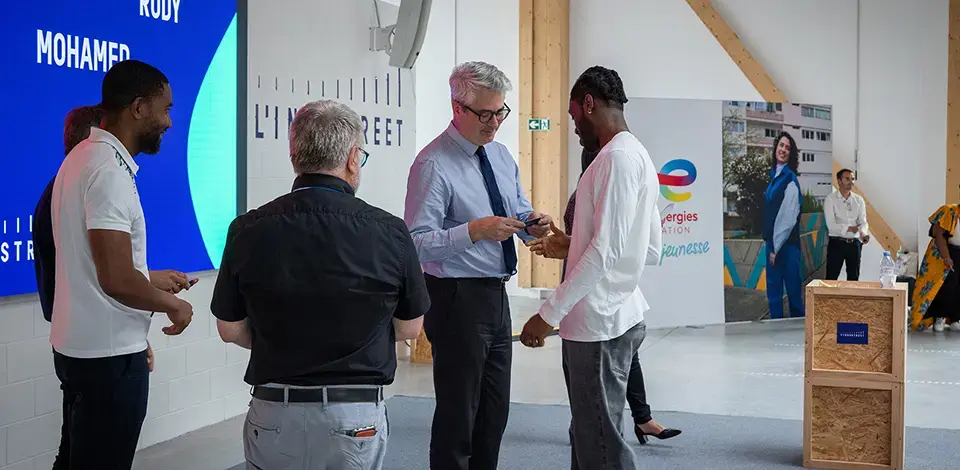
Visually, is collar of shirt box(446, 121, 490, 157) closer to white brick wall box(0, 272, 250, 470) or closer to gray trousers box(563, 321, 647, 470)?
gray trousers box(563, 321, 647, 470)

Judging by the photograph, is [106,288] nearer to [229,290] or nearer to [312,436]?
[229,290]

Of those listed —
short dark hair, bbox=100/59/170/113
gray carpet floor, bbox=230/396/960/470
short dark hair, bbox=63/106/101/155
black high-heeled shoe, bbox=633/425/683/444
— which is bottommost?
gray carpet floor, bbox=230/396/960/470

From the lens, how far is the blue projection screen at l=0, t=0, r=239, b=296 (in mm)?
3969

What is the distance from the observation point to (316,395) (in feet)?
6.94

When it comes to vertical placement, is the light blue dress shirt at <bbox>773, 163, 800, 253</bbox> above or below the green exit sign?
below

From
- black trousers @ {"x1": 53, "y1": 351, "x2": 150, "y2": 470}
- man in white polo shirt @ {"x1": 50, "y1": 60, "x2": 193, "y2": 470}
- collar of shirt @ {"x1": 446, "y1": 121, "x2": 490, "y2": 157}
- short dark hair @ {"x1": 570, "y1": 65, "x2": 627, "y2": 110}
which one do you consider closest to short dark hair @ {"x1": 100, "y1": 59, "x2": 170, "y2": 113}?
man in white polo shirt @ {"x1": 50, "y1": 60, "x2": 193, "y2": 470}

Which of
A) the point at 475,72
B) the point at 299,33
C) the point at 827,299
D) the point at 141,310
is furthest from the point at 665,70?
the point at 141,310

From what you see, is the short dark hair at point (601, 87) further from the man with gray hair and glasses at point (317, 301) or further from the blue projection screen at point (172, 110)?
the blue projection screen at point (172, 110)

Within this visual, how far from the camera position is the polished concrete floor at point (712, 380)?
4.93 m

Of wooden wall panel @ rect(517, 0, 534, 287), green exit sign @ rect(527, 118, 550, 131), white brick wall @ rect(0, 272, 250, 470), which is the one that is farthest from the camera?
wooden wall panel @ rect(517, 0, 534, 287)

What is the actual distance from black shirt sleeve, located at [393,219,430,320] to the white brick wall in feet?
7.88

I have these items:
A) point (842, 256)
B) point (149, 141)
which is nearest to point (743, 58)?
point (842, 256)

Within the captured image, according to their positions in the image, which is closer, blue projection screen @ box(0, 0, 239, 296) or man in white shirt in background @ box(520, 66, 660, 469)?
man in white shirt in background @ box(520, 66, 660, 469)

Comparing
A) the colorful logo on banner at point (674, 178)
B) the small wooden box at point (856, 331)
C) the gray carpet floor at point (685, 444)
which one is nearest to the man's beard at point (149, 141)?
the gray carpet floor at point (685, 444)
